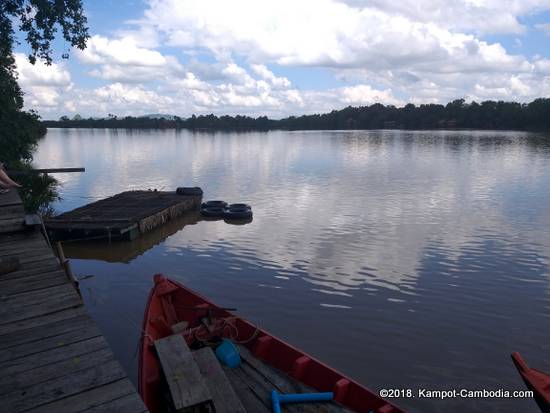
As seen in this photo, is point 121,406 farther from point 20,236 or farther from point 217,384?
point 20,236

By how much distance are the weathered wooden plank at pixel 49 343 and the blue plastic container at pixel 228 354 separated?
8.95 feet

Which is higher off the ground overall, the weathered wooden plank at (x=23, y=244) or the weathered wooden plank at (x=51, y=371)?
the weathered wooden plank at (x=23, y=244)

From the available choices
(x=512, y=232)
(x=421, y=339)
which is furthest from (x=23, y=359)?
(x=512, y=232)

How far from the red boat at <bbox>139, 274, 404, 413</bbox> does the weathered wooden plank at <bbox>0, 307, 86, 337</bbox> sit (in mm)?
1762

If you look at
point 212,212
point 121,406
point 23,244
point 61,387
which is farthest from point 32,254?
point 212,212

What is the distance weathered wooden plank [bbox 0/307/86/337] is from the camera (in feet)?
23.3

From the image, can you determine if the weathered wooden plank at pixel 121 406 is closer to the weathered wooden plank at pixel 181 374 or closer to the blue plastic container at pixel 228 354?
the weathered wooden plank at pixel 181 374

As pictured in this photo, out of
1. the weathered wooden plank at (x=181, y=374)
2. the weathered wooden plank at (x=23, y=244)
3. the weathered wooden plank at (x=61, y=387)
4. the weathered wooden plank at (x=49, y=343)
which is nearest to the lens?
the weathered wooden plank at (x=61, y=387)

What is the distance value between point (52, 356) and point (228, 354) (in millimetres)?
3500

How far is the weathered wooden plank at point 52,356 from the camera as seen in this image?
6012mm

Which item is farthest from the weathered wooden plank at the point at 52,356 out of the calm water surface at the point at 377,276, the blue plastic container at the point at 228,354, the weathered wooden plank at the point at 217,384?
the calm water surface at the point at 377,276

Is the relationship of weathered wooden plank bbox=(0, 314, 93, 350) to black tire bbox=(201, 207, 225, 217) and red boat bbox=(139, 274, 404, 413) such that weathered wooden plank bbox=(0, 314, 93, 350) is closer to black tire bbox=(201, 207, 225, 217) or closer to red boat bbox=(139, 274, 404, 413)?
red boat bbox=(139, 274, 404, 413)

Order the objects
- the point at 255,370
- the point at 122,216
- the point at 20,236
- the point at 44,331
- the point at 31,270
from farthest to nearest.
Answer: the point at 122,216 → the point at 20,236 → the point at 31,270 → the point at 255,370 → the point at 44,331

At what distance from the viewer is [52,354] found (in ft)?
20.8
